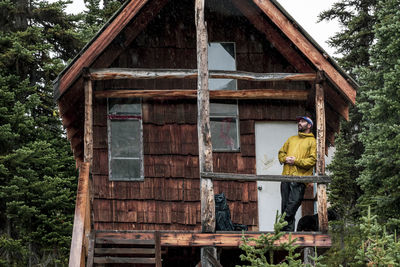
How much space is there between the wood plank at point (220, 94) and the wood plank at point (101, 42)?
1376 millimetres

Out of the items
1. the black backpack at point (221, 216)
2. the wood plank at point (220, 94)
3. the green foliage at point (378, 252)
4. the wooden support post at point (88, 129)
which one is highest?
the wood plank at point (220, 94)

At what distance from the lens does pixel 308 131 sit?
41.4 ft

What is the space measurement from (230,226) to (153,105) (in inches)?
131

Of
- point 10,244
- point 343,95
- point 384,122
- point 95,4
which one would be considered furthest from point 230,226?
point 95,4

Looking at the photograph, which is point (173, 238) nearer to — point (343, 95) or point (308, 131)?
point (308, 131)

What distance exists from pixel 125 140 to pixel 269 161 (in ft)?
9.50

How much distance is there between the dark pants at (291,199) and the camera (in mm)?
12000

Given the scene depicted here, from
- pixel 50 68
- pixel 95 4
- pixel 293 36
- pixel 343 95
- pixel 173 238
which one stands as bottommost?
pixel 173 238

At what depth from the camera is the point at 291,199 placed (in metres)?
12.1

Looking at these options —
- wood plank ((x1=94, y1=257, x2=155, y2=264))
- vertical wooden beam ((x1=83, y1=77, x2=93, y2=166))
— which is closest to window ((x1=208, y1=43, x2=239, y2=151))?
vertical wooden beam ((x1=83, y1=77, x2=93, y2=166))

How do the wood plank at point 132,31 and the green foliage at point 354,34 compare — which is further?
the green foliage at point 354,34

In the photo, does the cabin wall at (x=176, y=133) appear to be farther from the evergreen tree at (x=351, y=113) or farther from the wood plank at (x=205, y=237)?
the evergreen tree at (x=351, y=113)

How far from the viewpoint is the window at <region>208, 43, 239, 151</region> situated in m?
14.3

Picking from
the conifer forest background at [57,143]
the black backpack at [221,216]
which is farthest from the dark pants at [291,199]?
the conifer forest background at [57,143]
